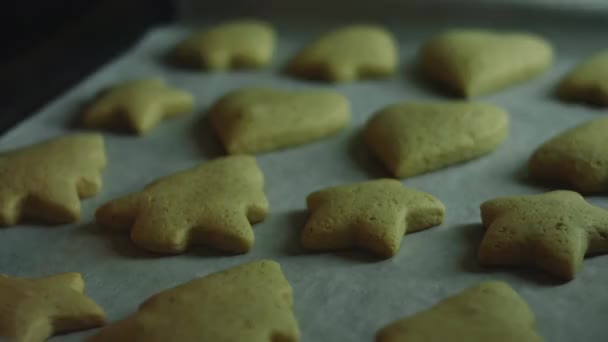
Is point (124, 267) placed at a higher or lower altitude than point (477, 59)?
lower

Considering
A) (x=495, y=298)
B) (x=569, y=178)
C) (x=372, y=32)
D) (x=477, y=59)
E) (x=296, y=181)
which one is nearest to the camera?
(x=495, y=298)

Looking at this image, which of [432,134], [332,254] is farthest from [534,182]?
[332,254]

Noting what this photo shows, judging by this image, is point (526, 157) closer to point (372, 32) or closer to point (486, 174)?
point (486, 174)

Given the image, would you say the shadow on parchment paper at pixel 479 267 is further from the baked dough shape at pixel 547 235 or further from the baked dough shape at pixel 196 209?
the baked dough shape at pixel 196 209

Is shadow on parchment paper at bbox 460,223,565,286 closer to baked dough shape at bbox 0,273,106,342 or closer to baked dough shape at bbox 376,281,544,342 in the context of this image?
baked dough shape at bbox 376,281,544,342

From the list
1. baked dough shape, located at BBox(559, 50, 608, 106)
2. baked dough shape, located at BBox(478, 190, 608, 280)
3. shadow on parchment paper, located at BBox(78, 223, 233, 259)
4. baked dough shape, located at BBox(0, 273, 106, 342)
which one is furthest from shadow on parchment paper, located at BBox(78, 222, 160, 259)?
baked dough shape, located at BBox(559, 50, 608, 106)

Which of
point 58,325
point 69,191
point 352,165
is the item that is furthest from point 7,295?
point 352,165

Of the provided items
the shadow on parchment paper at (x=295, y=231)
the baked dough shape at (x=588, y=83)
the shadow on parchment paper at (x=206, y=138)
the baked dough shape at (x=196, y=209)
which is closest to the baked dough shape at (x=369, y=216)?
the shadow on parchment paper at (x=295, y=231)
